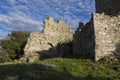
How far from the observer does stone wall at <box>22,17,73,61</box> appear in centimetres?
3462

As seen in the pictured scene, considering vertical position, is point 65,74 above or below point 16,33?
below

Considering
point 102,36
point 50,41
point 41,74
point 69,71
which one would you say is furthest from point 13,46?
point 41,74

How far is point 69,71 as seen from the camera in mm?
18891

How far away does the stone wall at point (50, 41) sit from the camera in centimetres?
3462

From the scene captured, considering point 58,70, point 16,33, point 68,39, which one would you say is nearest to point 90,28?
point 58,70

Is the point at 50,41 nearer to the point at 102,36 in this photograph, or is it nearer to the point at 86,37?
the point at 86,37

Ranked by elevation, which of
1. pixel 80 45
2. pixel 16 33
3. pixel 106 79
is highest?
pixel 16 33

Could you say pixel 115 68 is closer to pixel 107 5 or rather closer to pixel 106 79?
pixel 106 79

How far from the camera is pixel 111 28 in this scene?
23.0 meters

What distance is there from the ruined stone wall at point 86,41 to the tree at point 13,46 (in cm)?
1614

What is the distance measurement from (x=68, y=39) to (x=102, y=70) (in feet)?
60.9

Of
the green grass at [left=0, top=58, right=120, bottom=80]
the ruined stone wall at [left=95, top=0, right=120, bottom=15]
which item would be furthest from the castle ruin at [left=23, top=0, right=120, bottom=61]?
the green grass at [left=0, top=58, right=120, bottom=80]

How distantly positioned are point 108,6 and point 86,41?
28.2 ft

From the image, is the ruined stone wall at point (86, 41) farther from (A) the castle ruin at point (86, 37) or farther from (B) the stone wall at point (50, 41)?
(B) the stone wall at point (50, 41)
